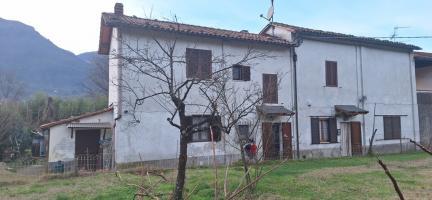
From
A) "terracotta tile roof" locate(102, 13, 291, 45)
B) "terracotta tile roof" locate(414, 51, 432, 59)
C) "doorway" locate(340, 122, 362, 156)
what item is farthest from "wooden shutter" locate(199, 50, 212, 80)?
"terracotta tile roof" locate(414, 51, 432, 59)

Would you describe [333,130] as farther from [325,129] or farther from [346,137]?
[346,137]

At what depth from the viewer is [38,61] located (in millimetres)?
102188

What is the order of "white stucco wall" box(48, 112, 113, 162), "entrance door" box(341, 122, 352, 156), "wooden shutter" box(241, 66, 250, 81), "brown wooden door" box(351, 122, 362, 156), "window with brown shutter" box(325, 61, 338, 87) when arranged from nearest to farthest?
"white stucco wall" box(48, 112, 113, 162) < "wooden shutter" box(241, 66, 250, 81) < "window with brown shutter" box(325, 61, 338, 87) < "entrance door" box(341, 122, 352, 156) < "brown wooden door" box(351, 122, 362, 156)

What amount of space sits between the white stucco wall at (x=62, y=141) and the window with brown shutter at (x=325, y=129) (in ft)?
32.6

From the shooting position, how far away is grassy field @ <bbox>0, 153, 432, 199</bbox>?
9.43 m

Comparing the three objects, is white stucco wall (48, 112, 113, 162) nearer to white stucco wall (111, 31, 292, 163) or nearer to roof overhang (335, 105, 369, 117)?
white stucco wall (111, 31, 292, 163)

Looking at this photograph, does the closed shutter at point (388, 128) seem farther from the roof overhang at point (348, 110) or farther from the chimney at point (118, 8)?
the chimney at point (118, 8)

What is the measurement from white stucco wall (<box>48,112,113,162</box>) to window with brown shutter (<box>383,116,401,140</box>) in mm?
14738

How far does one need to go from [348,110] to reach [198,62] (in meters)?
8.04

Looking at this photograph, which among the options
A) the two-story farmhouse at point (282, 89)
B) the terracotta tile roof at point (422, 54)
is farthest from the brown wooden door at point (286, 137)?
the terracotta tile roof at point (422, 54)

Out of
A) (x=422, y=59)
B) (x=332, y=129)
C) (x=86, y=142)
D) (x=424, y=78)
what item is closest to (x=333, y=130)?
(x=332, y=129)

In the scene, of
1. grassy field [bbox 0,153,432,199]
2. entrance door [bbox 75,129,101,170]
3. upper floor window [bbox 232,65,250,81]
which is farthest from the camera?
upper floor window [bbox 232,65,250,81]

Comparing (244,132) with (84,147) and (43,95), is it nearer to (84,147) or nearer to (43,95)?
(84,147)

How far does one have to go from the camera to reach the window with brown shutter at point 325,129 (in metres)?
19.8
